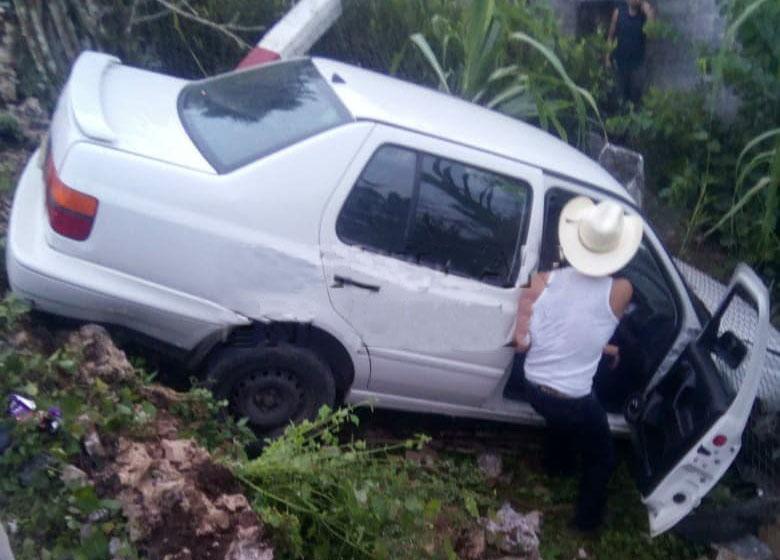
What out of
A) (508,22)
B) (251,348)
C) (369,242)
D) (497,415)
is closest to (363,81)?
(369,242)

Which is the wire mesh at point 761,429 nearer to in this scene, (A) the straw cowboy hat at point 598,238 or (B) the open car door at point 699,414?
(B) the open car door at point 699,414

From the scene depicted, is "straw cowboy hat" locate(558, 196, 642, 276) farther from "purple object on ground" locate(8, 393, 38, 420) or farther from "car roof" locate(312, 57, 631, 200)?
"purple object on ground" locate(8, 393, 38, 420)

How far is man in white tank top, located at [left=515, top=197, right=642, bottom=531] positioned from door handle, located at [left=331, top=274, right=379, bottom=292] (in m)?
0.69

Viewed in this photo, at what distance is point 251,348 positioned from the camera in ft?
14.1

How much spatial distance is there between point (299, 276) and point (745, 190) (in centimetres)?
397

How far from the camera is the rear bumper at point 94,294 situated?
13.3ft

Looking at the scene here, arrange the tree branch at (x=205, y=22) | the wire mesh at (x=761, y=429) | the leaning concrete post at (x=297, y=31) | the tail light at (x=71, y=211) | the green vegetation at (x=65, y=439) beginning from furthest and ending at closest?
1. the tree branch at (x=205, y=22)
2. the leaning concrete post at (x=297, y=31)
3. the wire mesh at (x=761, y=429)
4. the tail light at (x=71, y=211)
5. the green vegetation at (x=65, y=439)

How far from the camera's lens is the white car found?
13.4 ft

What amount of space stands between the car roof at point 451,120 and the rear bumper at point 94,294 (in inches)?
43.5

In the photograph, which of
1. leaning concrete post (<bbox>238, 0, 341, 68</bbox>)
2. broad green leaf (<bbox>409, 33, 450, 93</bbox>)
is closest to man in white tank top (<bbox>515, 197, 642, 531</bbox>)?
broad green leaf (<bbox>409, 33, 450, 93</bbox>)

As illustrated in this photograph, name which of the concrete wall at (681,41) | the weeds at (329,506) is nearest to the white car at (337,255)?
the weeds at (329,506)

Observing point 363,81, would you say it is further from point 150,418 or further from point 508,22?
point 508,22

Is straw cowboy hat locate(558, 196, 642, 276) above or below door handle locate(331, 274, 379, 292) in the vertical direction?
above

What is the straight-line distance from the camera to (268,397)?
176 inches
